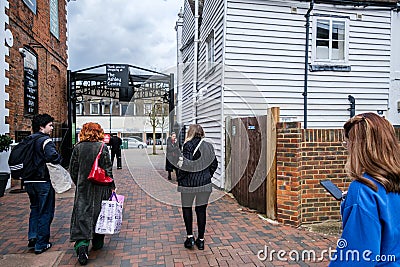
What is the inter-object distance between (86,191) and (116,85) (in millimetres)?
9371

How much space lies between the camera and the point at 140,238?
166 inches

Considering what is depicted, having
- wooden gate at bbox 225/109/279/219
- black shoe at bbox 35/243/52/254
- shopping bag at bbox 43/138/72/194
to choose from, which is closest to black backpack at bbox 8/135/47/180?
shopping bag at bbox 43/138/72/194

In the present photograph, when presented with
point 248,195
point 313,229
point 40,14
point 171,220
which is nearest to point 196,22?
point 40,14

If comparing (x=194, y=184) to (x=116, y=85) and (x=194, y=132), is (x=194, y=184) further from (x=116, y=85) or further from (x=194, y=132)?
(x=116, y=85)

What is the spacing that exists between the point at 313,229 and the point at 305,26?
17.7 ft

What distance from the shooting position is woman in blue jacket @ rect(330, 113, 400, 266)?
1.34 metres

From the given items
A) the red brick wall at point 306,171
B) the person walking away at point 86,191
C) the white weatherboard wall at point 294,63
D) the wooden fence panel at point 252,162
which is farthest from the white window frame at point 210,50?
the person walking away at point 86,191

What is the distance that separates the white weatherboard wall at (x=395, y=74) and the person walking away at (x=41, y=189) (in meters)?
8.53

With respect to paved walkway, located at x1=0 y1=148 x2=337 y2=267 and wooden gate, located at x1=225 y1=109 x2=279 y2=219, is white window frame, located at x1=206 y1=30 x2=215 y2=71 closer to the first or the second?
wooden gate, located at x1=225 y1=109 x2=279 y2=219

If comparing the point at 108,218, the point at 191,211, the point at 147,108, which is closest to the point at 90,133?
the point at 108,218

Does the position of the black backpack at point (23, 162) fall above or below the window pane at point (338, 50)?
below

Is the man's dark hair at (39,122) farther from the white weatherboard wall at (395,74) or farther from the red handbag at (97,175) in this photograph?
the white weatherboard wall at (395,74)

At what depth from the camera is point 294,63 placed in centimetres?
772

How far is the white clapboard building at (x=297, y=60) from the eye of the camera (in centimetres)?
730
